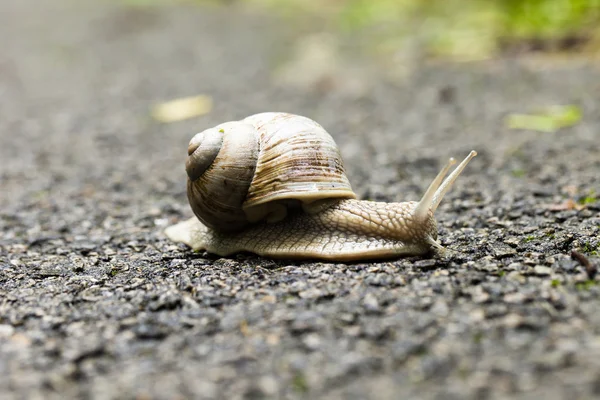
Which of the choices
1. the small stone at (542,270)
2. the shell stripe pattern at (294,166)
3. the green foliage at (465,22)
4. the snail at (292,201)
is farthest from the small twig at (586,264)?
the green foliage at (465,22)

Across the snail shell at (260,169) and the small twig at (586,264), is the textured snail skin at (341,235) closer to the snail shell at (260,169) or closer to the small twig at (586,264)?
the snail shell at (260,169)

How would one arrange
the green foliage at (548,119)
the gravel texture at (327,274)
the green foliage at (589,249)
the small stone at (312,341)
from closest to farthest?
the gravel texture at (327,274) → the small stone at (312,341) → the green foliage at (589,249) → the green foliage at (548,119)

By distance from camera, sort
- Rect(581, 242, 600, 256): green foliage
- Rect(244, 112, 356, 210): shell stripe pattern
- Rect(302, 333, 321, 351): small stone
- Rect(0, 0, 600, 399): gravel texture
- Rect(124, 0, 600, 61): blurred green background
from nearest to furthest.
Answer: Rect(0, 0, 600, 399): gravel texture → Rect(302, 333, 321, 351): small stone → Rect(581, 242, 600, 256): green foliage → Rect(244, 112, 356, 210): shell stripe pattern → Rect(124, 0, 600, 61): blurred green background

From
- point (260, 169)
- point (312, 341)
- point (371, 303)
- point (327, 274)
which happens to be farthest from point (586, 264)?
point (260, 169)

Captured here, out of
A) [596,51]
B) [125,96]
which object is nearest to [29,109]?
[125,96]

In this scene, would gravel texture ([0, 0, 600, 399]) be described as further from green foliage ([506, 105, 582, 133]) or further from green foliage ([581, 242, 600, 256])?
green foliage ([506, 105, 582, 133])

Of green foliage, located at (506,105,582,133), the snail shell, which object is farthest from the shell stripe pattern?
green foliage, located at (506,105,582,133)
